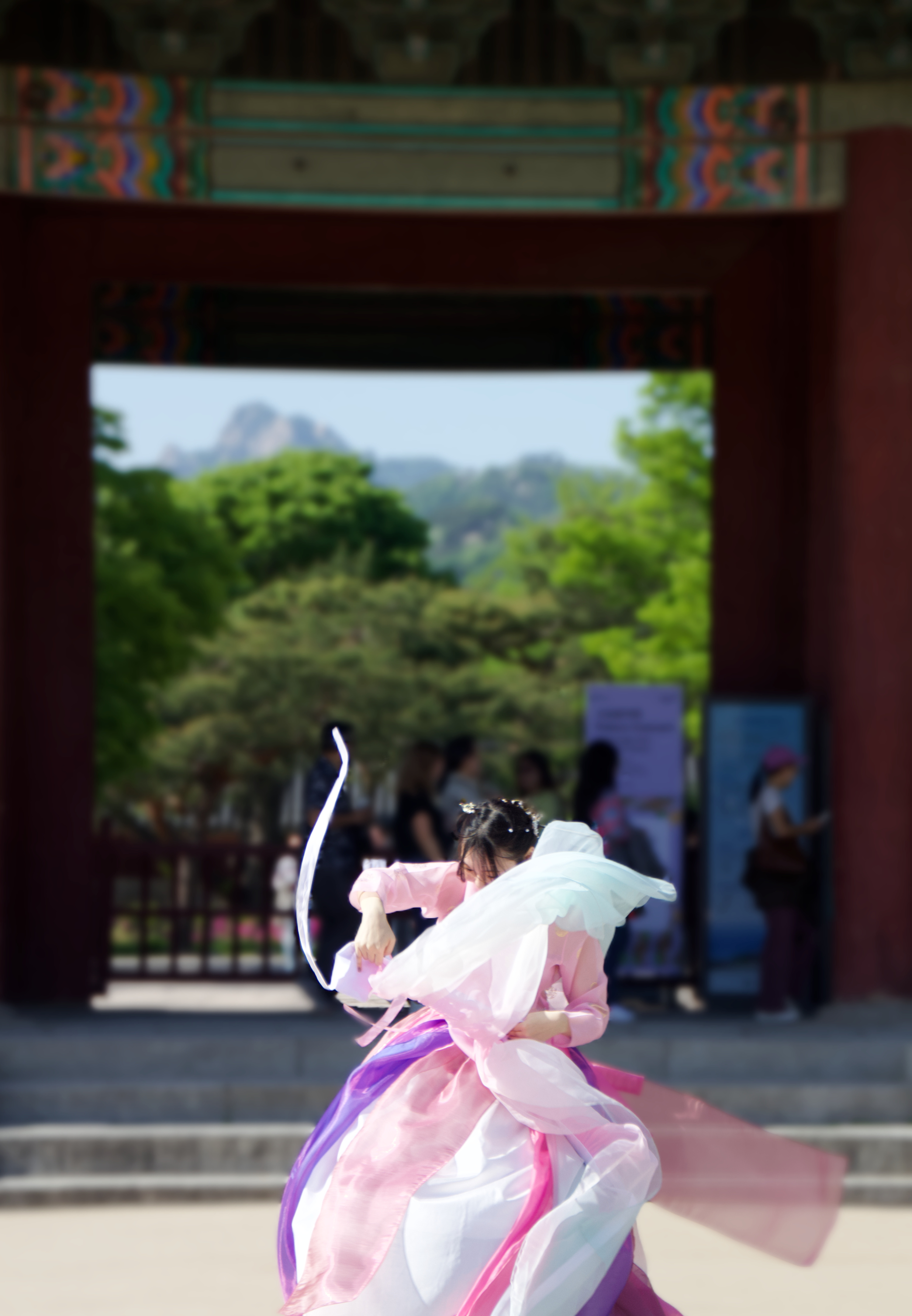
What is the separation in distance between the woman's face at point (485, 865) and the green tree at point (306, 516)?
140 ft

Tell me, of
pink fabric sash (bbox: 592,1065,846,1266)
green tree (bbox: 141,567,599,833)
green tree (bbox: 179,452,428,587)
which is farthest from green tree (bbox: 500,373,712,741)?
pink fabric sash (bbox: 592,1065,846,1266)

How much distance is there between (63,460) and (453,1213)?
24.8 ft

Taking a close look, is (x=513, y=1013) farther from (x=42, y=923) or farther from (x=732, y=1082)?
(x=42, y=923)

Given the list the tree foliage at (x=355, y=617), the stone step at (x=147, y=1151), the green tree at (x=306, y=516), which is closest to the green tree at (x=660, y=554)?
the tree foliage at (x=355, y=617)

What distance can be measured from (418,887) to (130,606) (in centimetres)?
2167

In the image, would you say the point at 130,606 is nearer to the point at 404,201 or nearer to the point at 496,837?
the point at 404,201

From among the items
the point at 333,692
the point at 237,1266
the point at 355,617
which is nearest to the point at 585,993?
the point at 237,1266

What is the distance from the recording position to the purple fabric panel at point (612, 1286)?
3.75 metres

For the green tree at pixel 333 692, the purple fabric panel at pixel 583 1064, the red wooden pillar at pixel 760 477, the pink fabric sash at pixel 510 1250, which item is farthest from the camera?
the green tree at pixel 333 692

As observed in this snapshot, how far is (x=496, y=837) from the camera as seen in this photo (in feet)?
13.3

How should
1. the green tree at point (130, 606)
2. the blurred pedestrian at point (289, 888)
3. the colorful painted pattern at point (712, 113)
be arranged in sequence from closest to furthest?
the colorful painted pattern at point (712, 113)
the blurred pedestrian at point (289, 888)
the green tree at point (130, 606)

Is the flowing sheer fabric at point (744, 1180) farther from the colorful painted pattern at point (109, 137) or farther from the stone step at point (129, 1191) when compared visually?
the colorful painted pattern at point (109, 137)

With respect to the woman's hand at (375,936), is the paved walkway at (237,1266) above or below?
below

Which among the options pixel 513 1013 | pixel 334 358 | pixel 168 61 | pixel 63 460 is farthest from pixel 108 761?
pixel 513 1013
